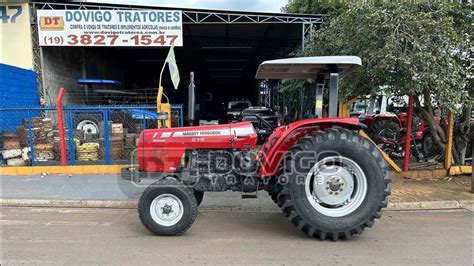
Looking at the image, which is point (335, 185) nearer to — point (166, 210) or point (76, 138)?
point (166, 210)

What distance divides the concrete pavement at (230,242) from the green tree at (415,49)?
230 centimetres

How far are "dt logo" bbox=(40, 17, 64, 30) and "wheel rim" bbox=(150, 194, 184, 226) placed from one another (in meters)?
9.60

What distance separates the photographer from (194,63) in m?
26.4

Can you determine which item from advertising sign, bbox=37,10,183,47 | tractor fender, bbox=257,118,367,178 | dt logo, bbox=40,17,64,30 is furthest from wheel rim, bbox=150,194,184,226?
dt logo, bbox=40,17,64,30

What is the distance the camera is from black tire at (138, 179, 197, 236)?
15.6 feet

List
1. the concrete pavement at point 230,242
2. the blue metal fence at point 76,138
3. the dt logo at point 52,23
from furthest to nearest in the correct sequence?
1. the dt logo at point 52,23
2. the blue metal fence at point 76,138
3. the concrete pavement at point 230,242

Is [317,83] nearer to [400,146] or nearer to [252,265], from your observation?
[252,265]

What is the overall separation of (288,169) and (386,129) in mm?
7920

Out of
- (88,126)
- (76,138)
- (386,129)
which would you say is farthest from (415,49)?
(88,126)

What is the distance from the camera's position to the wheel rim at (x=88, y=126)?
10.9 meters

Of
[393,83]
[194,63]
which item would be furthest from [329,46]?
[194,63]

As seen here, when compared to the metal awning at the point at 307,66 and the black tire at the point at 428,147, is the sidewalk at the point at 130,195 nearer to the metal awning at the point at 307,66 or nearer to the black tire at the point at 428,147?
the black tire at the point at 428,147

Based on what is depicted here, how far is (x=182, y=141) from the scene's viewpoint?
5.11 meters

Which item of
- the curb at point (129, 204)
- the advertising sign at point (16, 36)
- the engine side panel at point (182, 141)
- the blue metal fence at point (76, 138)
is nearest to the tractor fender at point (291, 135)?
the engine side panel at point (182, 141)
